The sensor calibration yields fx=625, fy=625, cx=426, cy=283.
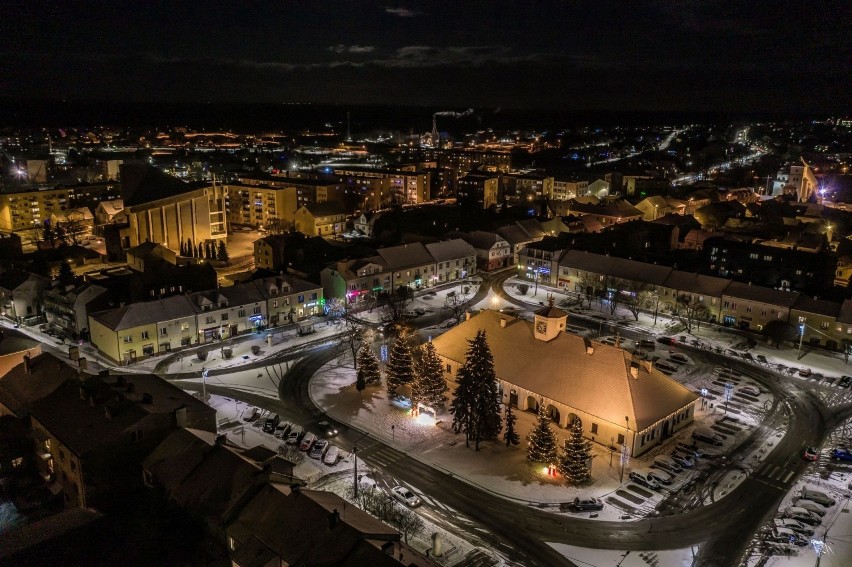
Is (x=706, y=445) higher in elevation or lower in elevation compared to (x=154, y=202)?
lower

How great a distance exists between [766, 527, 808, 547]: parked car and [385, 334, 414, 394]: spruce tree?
21980 millimetres

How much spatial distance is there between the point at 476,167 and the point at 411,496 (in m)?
144

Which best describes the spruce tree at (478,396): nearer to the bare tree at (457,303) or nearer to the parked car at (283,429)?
the parked car at (283,429)

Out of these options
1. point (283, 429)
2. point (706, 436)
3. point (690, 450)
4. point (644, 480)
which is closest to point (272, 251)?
point (283, 429)

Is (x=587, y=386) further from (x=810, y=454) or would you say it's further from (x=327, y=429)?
(x=327, y=429)

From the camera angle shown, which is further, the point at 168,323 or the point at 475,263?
the point at 475,263

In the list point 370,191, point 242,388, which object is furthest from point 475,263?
point 370,191

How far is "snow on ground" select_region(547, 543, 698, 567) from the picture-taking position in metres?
26.3

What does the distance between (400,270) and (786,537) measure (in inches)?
1731

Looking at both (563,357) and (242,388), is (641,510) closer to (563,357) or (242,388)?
(563,357)

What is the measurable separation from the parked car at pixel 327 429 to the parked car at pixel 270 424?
260cm

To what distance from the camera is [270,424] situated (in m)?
37.6

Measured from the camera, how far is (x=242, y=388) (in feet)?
141

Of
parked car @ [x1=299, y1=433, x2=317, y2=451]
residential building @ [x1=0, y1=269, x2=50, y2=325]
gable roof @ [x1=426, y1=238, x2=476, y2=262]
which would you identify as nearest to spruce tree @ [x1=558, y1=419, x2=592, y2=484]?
parked car @ [x1=299, y1=433, x2=317, y2=451]
